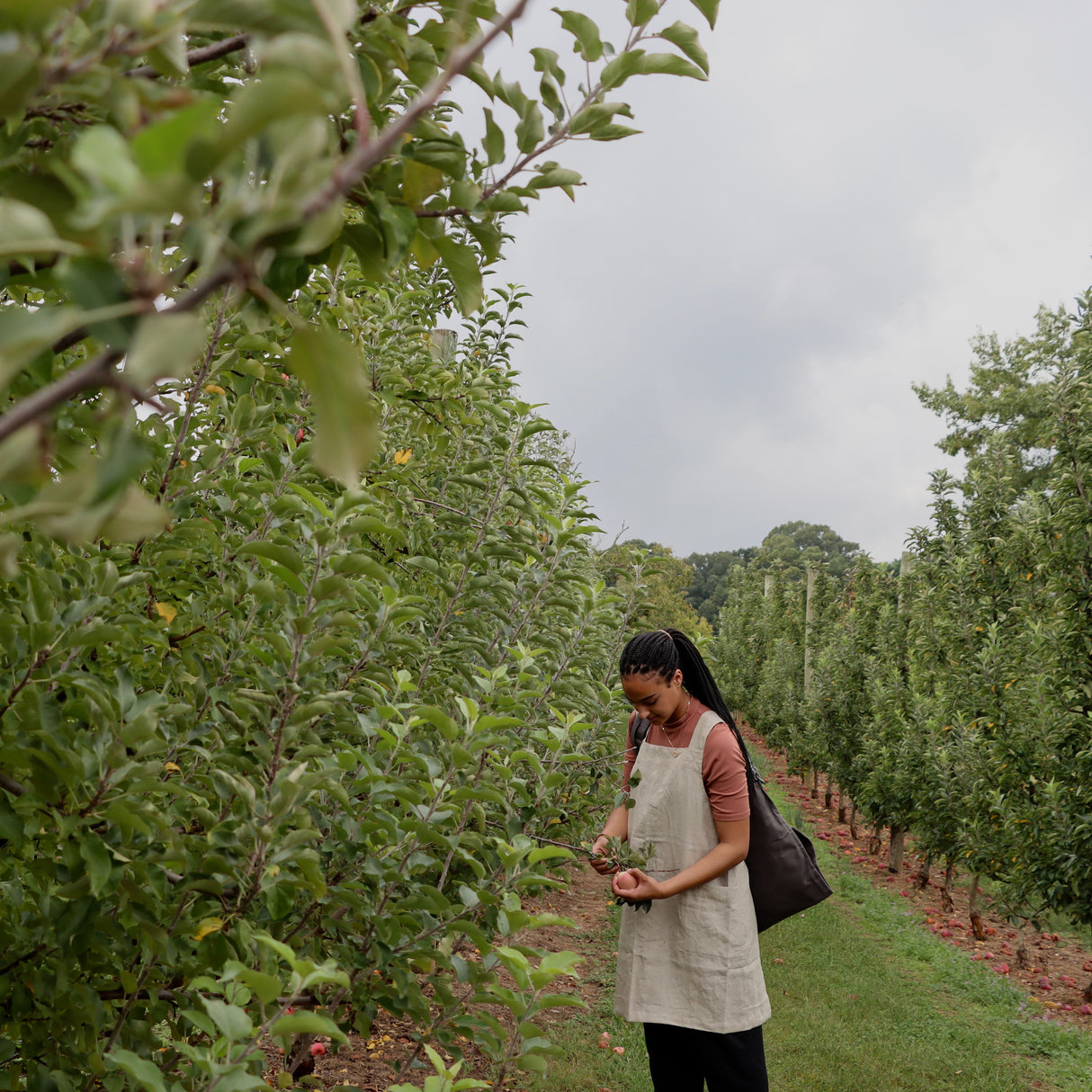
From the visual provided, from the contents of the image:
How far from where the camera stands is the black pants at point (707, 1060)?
2.78 metres

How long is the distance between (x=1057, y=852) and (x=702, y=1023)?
4.93 metres

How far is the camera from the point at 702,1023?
2781 millimetres

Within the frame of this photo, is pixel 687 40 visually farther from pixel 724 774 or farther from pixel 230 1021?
pixel 724 774

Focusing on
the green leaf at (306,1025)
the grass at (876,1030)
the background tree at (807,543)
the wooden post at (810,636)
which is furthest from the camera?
the background tree at (807,543)

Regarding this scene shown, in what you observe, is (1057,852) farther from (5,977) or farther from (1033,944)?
(5,977)

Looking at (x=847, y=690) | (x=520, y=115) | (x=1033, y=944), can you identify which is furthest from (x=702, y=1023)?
(x=847, y=690)

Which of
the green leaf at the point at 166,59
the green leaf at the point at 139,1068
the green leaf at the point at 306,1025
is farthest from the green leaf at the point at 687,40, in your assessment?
the green leaf at the point at 139,1068

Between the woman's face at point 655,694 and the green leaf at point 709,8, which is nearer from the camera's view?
the green leaf at point 709,8

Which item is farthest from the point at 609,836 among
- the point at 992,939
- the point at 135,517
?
the point at 992,939

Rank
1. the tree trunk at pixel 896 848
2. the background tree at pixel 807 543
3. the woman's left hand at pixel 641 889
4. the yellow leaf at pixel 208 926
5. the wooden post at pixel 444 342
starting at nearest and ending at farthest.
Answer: the yellow leaf at pixel 208 926 < the woman's left hand at pixel 641 889 < the wooden post at pixel 444 342 < the tree trunk at pixel 896 848 < the background tree at pixel 807 543

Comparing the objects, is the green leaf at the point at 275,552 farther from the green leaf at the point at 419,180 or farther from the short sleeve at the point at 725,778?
the short sleeve at the point at 725,778

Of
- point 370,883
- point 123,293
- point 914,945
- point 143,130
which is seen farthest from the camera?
point 914,945

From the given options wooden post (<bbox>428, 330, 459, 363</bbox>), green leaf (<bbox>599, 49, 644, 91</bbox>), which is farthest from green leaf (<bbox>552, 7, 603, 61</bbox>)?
wooden post (<bbox>428, 330, 459, 363</bbox>)

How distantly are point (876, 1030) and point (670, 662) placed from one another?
4.63 m
